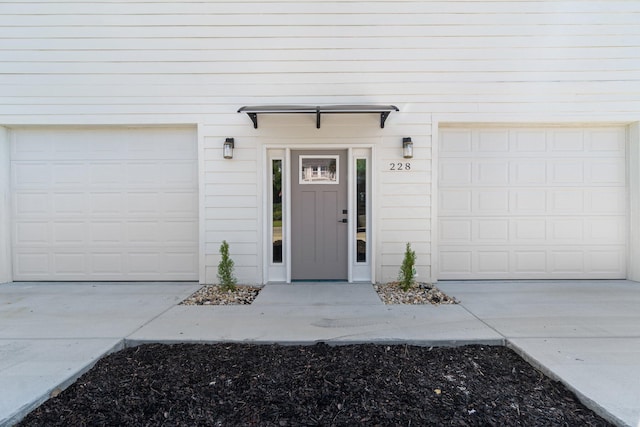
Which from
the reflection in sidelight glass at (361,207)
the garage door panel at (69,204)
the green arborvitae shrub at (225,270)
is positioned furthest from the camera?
the garage door panel at (69,204)

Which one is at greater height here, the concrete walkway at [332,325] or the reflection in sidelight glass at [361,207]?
the reflection in sidelight glass at [361,207]

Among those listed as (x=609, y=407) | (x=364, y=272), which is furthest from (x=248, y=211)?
(x=609, y=407)

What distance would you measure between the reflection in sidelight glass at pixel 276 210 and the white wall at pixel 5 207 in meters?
4.12

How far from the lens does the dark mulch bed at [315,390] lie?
2006mm

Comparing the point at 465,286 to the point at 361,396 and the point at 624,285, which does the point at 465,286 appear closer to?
the point at 624,285

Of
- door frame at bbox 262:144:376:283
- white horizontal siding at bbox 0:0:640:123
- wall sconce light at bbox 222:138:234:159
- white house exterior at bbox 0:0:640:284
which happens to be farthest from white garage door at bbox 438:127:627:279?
wall sconce light at bbox 222:138:234:159

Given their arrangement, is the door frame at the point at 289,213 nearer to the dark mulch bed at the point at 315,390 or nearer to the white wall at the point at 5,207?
the dark mulch bed at the point at 315,390

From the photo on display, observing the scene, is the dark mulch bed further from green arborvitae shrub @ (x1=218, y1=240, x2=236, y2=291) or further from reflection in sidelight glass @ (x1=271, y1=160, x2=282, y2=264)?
reflection in sidelight glass @ (x1=271, y1=160, x2=282, y2=264)

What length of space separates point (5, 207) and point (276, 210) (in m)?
4.19

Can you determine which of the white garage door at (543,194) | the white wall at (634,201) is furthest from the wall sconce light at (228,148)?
the white wall at (634,201)

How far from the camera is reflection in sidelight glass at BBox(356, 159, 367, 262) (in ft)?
17.3

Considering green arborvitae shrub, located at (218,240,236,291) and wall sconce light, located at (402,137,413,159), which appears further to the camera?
wall sconce light, located at (402,137,413,159)

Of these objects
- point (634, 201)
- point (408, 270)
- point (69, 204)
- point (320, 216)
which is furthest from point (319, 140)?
point (634, 201)

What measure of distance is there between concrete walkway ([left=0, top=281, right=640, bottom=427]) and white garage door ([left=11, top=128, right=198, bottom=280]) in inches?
18.6
